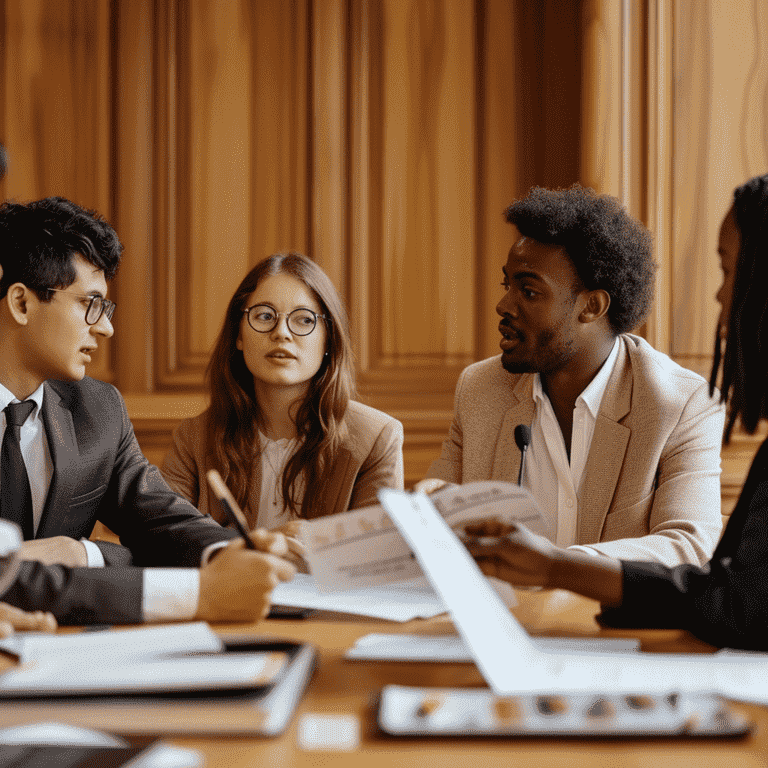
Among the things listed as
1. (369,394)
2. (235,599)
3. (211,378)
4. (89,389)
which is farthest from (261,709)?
(369,394)

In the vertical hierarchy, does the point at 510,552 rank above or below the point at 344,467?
above

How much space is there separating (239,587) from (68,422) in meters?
0.97

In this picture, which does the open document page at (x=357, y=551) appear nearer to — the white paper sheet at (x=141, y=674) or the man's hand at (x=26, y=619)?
the white paper sheet at (x=141, y=674)

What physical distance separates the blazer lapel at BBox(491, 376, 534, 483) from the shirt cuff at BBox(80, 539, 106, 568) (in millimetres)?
1070

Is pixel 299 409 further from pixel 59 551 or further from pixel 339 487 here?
pixel 59 551

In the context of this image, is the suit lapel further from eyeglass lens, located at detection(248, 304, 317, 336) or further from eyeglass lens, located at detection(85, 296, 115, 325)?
eyeglass lens, located at detection(248, 304, 317, 336)

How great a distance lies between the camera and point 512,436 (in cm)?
225

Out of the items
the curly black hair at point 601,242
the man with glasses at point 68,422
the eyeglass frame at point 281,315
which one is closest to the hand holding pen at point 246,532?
the man with glasses at point 68,422

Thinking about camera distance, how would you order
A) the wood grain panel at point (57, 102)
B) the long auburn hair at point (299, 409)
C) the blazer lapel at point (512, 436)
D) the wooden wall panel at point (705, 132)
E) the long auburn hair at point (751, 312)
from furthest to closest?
Answer: the wood grain panel at point (57, 102)
the wooden wall panel at point (705, 132)
the long auburn hair at point (299, 409)
the blazer lapel at point (512, 436)
the long auburn hair at point (751, 312)

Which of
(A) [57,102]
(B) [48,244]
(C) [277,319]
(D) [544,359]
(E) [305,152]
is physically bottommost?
(D) [544,359]

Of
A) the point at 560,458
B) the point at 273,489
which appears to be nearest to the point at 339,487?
the point at 273,489

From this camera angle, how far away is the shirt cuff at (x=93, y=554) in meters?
1.59

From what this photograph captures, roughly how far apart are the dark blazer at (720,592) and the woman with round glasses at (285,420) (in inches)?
48.9

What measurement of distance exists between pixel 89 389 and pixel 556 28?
2425mm
